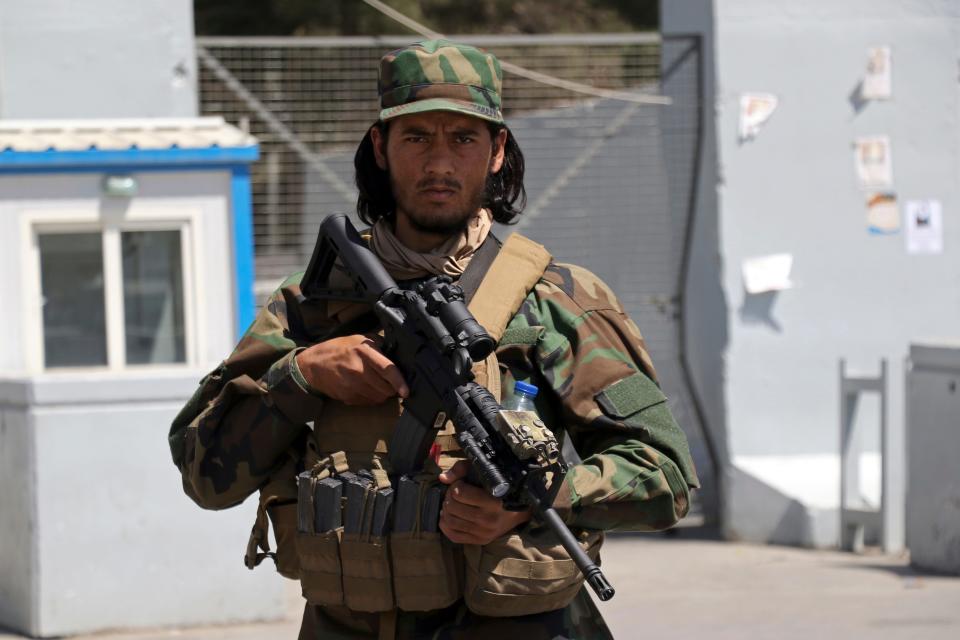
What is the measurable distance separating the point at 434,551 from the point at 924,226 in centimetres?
597

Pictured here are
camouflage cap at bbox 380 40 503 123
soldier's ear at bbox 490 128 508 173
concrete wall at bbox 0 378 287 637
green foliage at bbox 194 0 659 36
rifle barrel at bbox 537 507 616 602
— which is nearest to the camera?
rifle barrel at bbox 537 507 616 602

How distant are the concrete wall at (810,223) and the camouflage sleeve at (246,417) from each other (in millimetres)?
5291

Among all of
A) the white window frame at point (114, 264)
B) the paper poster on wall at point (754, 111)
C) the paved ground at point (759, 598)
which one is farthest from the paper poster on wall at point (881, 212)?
the white window frame at point (114, 264)

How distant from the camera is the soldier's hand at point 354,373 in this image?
8.57ft

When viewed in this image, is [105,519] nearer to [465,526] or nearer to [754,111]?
[465,526]

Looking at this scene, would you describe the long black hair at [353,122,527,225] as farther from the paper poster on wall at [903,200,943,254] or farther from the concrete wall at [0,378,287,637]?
the paper poster on wall at [903,200,943,254]

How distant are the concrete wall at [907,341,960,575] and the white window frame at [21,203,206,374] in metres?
3.35

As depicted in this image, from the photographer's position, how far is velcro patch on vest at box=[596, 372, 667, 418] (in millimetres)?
2627

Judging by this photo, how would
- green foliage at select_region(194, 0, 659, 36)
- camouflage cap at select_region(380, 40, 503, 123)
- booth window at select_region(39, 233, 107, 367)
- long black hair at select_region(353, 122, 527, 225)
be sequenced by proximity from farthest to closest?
1. green foliage at select_region(194, 0, 659, 36)
2. booth window at select_region(39, 233, 107, 367)
3. long black hair at select_region(353, 122, 527, 225)
4. camouflage cap at select_region(380, 40, 503, 123)

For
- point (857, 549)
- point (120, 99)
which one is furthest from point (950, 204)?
point (120, 99)

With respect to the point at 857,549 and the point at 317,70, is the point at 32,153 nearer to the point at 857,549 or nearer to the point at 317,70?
the point at 317,70

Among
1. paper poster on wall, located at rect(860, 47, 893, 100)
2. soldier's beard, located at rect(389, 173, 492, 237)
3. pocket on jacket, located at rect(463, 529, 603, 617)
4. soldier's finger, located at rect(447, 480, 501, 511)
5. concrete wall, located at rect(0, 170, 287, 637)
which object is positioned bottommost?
concrete wall, located at rect(0, 170, 287, 637)

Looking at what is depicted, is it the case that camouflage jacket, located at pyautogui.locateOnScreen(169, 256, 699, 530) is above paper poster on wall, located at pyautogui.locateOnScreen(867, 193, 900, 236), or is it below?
below

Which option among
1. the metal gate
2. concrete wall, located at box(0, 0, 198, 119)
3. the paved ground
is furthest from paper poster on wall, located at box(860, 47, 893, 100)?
concrete wall, located at box(0, 0, 198, 119)
